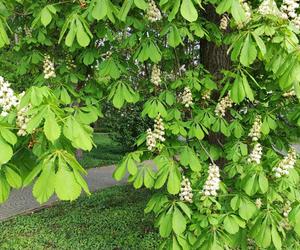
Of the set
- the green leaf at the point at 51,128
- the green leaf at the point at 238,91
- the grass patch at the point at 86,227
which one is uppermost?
the green leaf at the point at 51,128

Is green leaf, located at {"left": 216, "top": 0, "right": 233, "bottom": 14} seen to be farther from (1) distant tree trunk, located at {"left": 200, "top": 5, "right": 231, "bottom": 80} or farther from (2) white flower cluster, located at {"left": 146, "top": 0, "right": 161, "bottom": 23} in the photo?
(1) distant tree trunk, located at {"left": 200, "top": 5, "right": 231, "bottom": 80}

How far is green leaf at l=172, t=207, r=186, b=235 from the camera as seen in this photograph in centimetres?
251

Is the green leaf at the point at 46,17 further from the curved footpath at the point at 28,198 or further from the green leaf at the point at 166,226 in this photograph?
the curved footpath at the point at 28,198

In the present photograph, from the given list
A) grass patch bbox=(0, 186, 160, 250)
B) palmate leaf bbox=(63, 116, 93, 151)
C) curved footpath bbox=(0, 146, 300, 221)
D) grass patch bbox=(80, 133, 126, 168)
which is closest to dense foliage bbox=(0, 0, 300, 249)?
palmate leaf bbox=(63, 116, 93, 151)

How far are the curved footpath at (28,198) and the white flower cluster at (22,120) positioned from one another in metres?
5.22

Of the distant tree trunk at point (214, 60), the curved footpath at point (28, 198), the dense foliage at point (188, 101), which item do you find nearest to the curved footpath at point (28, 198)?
the curved footpath at point (28, 198)

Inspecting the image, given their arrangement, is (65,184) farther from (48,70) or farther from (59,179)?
(48,70)

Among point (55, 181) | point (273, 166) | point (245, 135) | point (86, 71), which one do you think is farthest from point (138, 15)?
point (55, 181)

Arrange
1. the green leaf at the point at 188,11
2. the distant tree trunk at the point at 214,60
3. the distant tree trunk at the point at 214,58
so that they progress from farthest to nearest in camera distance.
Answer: the distant tree trunk at the point at 214,58 < the distant tree trunk at the point at 214,60 < the green leaf at the point at 188,11

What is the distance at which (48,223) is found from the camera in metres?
5.86

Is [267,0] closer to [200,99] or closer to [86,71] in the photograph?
[200,99]

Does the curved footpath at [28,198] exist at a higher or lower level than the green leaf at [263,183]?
lower

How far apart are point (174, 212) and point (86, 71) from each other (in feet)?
4.97

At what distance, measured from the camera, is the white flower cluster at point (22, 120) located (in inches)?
65.9
